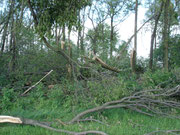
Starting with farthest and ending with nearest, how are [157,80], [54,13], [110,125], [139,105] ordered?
1. [157,80]
2. [54,13]
3. [139,105]
4. [110,125]

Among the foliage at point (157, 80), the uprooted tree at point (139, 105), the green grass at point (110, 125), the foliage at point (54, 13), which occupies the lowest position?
the green grass at point (110, 125)

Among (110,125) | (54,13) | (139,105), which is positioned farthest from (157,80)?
(54,13)

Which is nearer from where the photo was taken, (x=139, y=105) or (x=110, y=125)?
(x=110, y=125)

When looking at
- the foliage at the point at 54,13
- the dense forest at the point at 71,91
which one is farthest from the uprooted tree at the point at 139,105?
the foliage at the point at 54,13

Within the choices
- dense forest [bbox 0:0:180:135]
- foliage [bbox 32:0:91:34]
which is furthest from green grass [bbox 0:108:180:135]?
foliage [bbox 32:0:91:34]

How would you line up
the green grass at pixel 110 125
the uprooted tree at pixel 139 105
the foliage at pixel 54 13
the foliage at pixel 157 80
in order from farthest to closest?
the foliage at pixel 157 80
the foliage at pixel 54 13
the uprooted tree at pixel 139 105
the green grass at pixel 110 125

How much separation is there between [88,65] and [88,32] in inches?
1080

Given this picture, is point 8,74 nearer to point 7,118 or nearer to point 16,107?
point 16,107

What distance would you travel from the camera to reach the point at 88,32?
33625mm

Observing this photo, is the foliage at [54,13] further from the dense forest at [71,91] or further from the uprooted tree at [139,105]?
the uprooted tree at [139,105]

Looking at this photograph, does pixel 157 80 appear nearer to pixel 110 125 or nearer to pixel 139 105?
pixel 139 105

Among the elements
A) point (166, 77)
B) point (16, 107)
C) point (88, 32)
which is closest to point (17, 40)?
point (16, 107)

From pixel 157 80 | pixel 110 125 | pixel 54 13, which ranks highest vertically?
pixel 54 13

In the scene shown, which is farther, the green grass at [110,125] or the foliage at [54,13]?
the foliage at [54,13]
